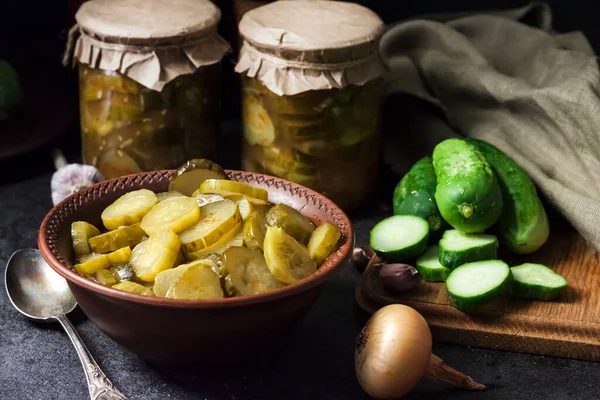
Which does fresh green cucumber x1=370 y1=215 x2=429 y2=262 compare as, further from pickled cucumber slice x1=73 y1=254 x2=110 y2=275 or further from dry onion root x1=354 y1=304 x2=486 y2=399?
pickled cucumber slice x1=73 y1=254 x2=110 y2=275

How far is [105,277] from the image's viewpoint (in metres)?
1.16

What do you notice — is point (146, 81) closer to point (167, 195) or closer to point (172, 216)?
point (167, 195)

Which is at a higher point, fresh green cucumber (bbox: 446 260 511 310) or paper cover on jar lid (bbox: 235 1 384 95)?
paper cover on jar lid (bbox: 235 1 384 95)

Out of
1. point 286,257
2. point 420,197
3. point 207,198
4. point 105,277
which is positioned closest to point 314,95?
point 420,197

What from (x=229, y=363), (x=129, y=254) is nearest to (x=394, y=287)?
(x=229, y=363)

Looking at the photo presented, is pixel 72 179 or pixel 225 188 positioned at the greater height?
pixel 225 188

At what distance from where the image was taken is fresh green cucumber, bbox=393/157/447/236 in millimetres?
1505

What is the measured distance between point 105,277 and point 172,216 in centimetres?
14

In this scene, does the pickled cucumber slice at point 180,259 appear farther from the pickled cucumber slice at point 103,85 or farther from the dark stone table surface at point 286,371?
the pickled cucumber slice at point 103,85

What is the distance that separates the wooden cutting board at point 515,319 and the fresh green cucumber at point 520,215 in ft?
0.34

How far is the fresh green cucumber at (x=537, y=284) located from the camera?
137 cm

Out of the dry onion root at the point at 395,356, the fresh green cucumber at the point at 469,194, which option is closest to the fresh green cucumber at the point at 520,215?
the fresh green cucumber at the point at 469,194

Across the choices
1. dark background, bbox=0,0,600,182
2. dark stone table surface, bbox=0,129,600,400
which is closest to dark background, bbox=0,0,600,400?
dark stone table surface, bbox=0,129,600,400

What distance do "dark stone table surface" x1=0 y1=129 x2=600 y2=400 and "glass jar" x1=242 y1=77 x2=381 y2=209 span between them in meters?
0.31
